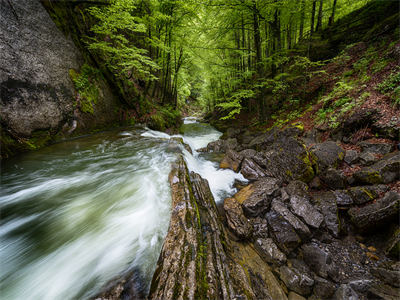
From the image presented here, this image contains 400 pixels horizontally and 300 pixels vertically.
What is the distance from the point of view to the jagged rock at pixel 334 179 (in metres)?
3.77

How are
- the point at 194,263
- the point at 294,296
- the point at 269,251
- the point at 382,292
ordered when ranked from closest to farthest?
the point at 194,263 → the point at 382,292 → the point at 294,296 → the point at 269,251

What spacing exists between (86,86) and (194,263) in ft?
29.7

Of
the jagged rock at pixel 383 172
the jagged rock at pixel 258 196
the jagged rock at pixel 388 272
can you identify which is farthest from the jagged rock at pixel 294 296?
the jagged rock at pixel 383 172

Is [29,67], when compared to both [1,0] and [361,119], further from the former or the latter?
[361,119]

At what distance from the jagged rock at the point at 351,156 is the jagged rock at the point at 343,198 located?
1.17 metres

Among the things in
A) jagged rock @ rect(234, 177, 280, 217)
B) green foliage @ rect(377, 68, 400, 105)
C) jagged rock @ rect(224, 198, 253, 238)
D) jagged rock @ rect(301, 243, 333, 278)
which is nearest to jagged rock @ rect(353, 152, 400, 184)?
jagged rock @ rect(234, 177, 280, 217)

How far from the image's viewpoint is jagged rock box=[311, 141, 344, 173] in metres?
4.25

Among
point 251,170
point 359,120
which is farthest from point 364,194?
point 359,120

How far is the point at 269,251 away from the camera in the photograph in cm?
294

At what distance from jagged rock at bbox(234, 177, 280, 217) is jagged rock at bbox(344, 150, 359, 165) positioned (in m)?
2.02

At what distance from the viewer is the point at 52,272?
1.93 m

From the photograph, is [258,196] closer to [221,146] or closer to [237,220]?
[237,220]

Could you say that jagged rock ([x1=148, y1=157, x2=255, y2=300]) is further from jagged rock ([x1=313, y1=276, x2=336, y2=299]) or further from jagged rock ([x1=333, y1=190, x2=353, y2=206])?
jagged rock ([x1=333, y1=190, x2=353, y2=206])

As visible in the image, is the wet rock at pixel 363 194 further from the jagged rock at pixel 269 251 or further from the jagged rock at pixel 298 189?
the jagged rock at pixel 269 251
